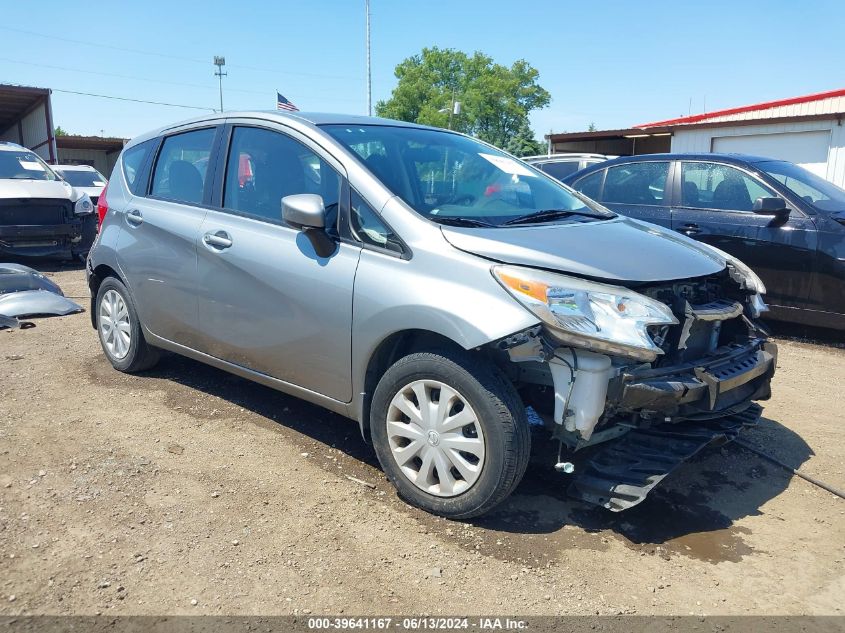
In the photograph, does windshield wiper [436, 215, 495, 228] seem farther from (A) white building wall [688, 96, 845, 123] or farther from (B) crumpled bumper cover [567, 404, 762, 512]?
(A) white building wall [688, 96, 845, 123]

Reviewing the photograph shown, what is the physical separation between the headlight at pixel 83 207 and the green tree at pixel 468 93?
198 feet

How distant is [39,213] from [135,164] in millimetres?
6847

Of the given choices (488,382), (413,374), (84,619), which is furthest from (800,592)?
(84,619)

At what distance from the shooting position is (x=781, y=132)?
54.3ft

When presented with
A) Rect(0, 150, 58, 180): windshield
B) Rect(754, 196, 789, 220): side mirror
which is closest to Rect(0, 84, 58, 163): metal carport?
Rect(0, 150, 58, 180): windshield

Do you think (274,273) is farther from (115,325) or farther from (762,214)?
(762,214)

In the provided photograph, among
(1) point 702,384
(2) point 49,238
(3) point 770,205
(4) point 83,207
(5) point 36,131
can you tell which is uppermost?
(5) point 36,131

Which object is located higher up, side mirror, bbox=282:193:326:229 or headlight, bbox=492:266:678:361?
side mirror, bbox=282:193:326:229

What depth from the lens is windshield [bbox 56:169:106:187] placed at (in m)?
16.3

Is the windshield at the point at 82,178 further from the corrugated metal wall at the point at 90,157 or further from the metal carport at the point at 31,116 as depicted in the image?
the corrugated metal wall at the point at 90,157

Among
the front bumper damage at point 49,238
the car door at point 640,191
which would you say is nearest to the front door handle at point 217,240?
the car door at point 640,191

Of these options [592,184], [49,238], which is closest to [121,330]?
[592,184]

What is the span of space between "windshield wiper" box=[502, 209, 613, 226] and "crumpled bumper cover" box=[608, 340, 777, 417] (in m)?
1.02

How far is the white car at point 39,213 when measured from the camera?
10.4m
